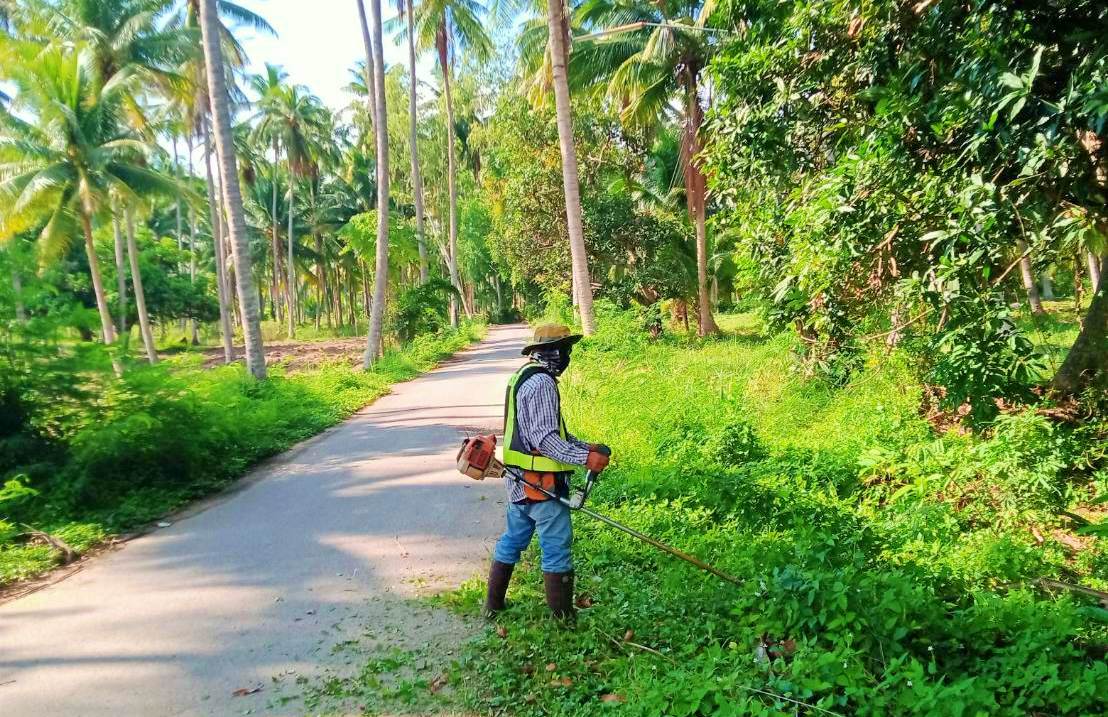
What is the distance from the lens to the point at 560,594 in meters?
3.93

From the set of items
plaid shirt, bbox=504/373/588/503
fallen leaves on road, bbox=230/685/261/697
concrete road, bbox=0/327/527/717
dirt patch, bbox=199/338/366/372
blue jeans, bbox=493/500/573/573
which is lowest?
fallen leaves on road, bbox=230/685/261/697

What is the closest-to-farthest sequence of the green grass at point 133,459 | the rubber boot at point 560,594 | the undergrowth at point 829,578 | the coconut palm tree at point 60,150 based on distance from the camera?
A: the undergrowth at point 829,578 < the rubber boot at point 560,594 < the green grass at point 133,459 < the coconut palm tree at point 60,150

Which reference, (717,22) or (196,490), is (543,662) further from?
(717,22)

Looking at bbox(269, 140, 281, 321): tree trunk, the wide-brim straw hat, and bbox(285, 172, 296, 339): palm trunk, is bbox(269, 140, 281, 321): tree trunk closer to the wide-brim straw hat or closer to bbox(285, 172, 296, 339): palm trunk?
bbox(285, 172, 296, 339): palm trunk

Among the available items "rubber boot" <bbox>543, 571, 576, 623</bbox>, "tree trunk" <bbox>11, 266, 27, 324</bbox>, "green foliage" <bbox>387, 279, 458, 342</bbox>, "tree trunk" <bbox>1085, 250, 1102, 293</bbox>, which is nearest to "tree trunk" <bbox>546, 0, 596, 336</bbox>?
"tree trunk" <bbox>1085, 250, 1102, 293</bbox>

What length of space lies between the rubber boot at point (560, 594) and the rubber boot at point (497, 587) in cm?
27

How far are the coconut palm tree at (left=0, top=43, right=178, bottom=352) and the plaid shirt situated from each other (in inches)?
649

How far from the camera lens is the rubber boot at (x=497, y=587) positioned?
4.07 m

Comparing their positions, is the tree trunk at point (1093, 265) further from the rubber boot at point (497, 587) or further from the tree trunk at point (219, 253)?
the tree trunk at point (219, 253)

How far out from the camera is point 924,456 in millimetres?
6184

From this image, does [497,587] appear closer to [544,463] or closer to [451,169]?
[544,463]

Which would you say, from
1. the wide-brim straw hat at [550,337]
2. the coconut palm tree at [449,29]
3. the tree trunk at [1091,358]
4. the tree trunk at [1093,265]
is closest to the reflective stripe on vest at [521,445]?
the wide-brim straw hat at [550,337]

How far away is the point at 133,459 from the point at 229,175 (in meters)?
6.34

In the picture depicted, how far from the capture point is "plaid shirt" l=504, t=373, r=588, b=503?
3.81m
